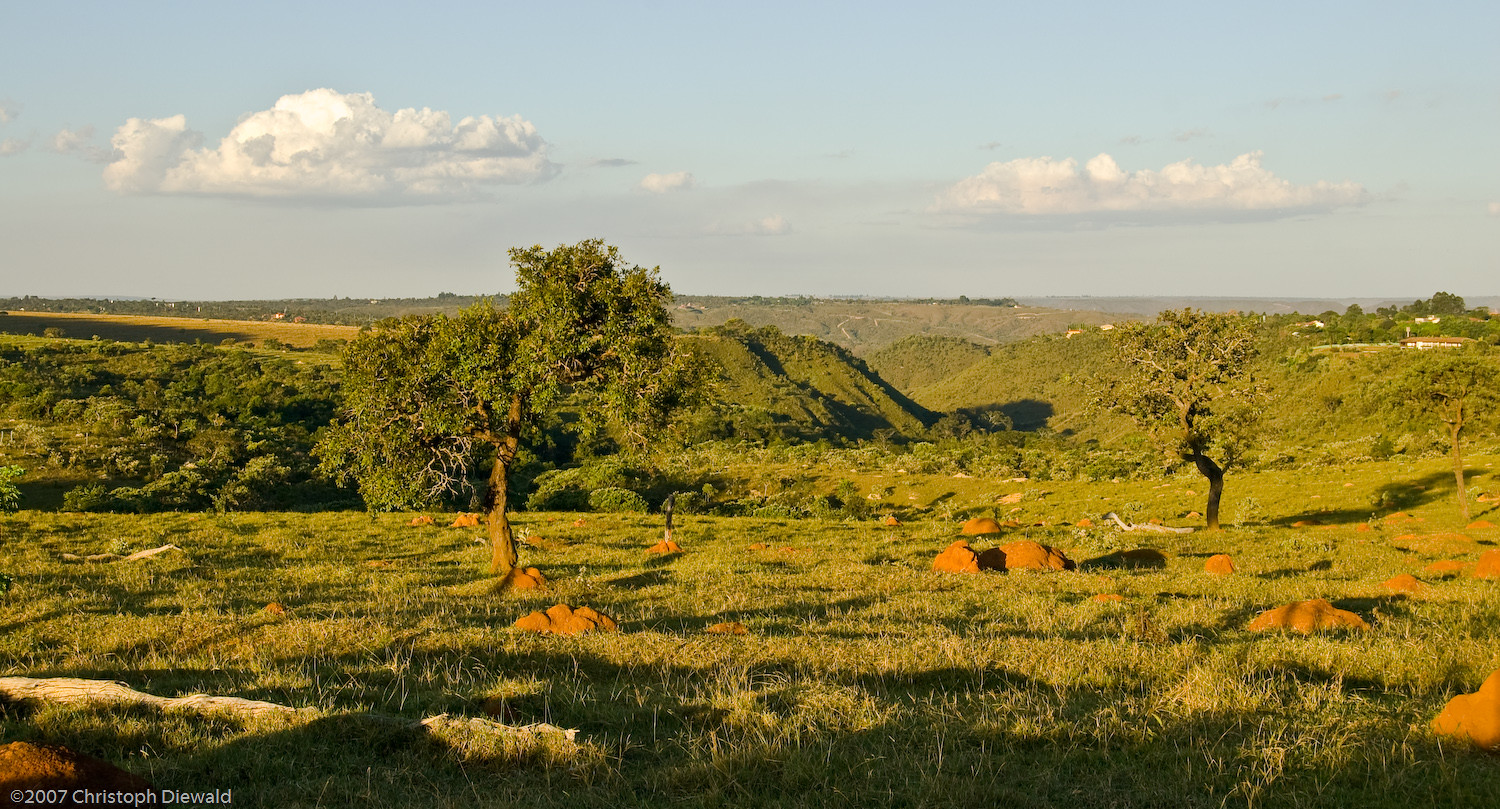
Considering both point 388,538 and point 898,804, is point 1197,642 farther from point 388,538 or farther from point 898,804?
point 388,538

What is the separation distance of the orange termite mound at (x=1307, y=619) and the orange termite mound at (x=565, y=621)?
895cm

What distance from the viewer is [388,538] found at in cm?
2570

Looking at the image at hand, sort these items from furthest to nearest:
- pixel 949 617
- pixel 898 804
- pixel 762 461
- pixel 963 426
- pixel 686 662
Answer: pixel 963 426 < pixel 762 461 < pixel 949 617 < pixel 686 662 < pixel 898 804

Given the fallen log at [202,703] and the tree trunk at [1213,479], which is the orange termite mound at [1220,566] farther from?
the fallen log at [202,703]

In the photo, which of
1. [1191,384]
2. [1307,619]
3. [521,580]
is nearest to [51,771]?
[521,580]

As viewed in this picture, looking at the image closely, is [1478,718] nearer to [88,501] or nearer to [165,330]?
[88,501]

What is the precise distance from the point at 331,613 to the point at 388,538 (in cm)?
1284

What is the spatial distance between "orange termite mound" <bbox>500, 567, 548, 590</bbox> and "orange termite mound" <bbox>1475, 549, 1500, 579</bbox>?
18.6 metres

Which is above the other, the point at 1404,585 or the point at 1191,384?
the point at 1191,384

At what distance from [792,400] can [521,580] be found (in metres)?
140

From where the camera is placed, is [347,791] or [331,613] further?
[331,613]

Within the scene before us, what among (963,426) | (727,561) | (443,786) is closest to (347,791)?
(443,786)

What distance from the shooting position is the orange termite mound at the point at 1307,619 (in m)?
11.4

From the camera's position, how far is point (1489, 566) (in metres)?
16.8
